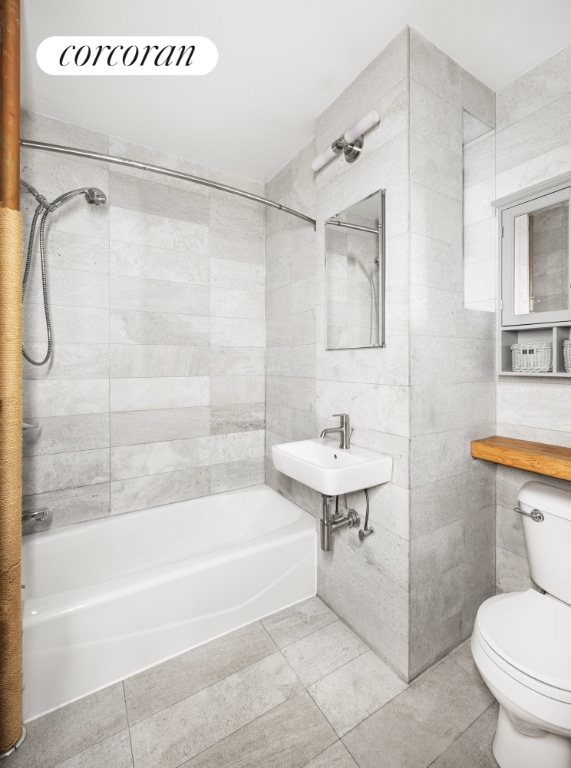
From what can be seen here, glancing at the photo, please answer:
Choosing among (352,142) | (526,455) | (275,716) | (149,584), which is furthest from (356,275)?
(275,716)

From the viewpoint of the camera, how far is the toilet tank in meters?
1.26

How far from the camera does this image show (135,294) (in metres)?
2.12

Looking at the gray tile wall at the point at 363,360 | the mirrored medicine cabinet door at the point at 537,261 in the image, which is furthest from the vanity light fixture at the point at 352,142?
the mirrored medicine cabinet door at the point at 537,261

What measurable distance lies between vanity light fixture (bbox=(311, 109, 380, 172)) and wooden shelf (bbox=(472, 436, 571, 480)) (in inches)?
56.6

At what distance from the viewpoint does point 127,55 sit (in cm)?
152

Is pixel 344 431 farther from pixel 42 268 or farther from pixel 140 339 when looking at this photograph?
pixel 42 268

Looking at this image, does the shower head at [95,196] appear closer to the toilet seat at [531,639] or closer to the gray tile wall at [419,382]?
the gray tile wall at [419,382]

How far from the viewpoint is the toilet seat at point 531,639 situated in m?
0.97

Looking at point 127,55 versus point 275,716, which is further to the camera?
point 127,55

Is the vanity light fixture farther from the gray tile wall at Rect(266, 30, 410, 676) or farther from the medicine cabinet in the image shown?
the medicine cabinet

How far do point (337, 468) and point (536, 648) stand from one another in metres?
0.79

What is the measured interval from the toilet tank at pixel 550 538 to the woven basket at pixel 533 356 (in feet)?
1.62

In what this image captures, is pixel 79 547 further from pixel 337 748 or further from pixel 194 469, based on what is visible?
pixel 337 748

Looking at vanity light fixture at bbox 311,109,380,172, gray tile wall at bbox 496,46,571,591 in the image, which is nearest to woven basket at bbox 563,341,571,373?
gray tile wall at bbox 496,46,571,591
